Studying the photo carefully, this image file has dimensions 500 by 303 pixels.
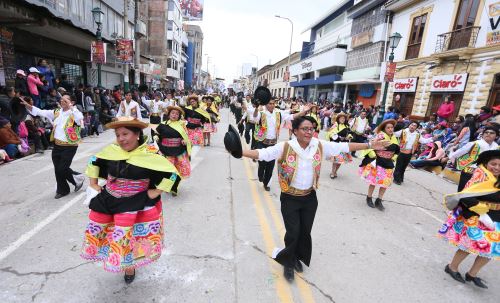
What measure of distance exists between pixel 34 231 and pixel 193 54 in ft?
256

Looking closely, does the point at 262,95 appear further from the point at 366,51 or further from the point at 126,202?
the point at 366,51

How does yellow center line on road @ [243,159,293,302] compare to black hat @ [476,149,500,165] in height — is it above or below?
below

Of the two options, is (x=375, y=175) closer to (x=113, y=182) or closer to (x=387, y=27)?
(x=113, y=182)

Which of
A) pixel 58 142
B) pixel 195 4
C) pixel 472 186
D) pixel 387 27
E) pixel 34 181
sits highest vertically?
pixel 195 4

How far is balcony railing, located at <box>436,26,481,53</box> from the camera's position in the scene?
44.9 feet

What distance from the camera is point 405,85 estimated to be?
1847 cm

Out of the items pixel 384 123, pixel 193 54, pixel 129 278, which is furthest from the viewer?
pixel 193 54

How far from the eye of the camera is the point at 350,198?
633 centimetres

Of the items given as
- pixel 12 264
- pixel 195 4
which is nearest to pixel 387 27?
pixel 12 264

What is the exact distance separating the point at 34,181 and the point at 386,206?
23.0 ft

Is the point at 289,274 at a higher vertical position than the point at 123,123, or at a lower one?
lower

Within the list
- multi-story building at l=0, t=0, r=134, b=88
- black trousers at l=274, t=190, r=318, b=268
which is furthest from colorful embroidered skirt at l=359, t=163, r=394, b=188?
multi-story building at l=0, t=0, r=134, b=88

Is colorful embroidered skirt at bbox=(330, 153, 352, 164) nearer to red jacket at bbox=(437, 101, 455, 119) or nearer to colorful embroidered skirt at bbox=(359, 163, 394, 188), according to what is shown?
colorful embroidered skirt at bbox=(359, 163, 394, 188)

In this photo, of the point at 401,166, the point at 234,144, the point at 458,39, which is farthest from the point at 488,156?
the point at 458,39
